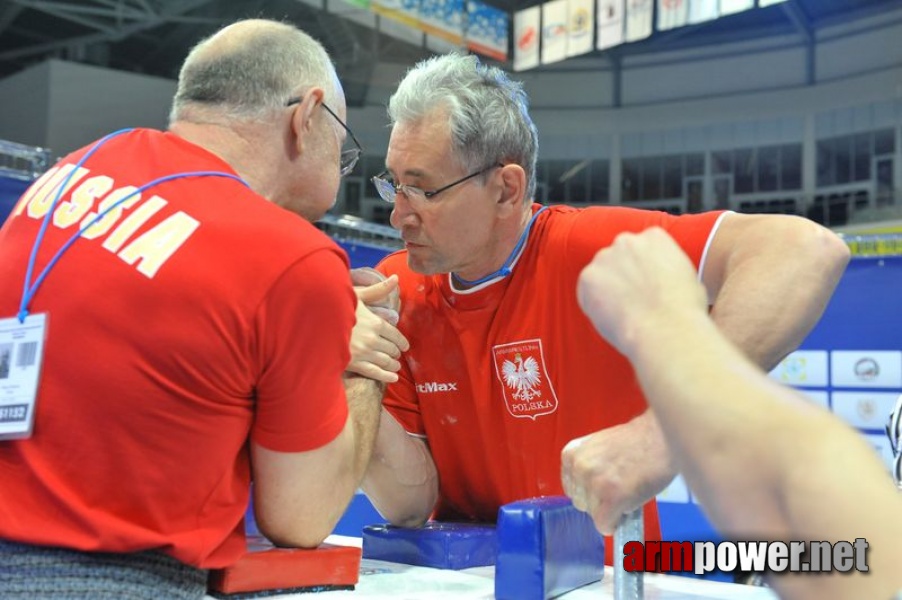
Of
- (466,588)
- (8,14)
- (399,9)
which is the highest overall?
(8,14)

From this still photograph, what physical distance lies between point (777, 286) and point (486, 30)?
27.8 ft

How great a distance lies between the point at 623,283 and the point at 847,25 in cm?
1393

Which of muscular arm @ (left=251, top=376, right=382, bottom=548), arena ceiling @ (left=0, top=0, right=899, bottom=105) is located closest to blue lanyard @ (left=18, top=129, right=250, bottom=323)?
muscular arm @ (left=251, top=376, right=382, bottom=548)

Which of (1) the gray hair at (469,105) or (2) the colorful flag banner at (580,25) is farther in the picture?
(2) the colorful flag banner at (580,25)

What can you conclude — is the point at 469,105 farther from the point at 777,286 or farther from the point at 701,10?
the point at 701,10

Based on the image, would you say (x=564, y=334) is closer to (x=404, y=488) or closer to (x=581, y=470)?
(x=404, y=488)

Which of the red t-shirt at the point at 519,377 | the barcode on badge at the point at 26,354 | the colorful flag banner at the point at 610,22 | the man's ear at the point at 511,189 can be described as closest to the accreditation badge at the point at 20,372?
the barcode on badge at the point at 26,354

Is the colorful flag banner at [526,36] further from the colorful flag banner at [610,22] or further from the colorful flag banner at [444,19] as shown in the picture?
the colorful flag banner at [444,19]

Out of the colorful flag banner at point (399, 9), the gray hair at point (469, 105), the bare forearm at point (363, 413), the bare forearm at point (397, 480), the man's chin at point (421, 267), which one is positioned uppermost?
the colorful flag banner at point (399, 9)

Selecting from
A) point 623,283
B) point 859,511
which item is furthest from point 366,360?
point 859,511

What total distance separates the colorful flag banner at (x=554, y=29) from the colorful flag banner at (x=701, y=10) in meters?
1.51

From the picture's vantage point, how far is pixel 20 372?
0.90 metres

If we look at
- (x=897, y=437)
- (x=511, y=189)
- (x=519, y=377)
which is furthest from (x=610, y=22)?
(x=519, y=377)

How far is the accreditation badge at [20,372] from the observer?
88 cm
